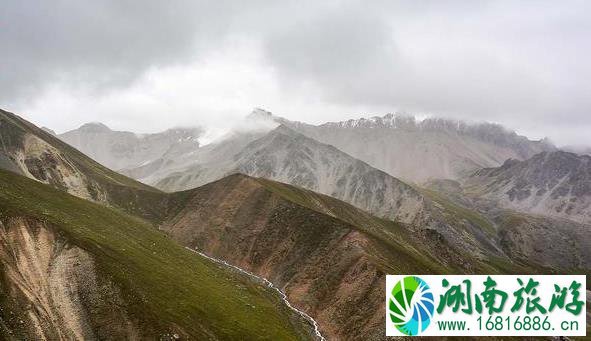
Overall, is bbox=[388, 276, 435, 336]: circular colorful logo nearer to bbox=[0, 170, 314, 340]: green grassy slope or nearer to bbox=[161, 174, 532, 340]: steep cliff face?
bbox=[0, 170, 314, 340]: green grassy slope

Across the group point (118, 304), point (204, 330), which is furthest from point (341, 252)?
point (118, 304)

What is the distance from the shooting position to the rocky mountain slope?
149m

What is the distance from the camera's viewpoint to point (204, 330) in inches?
2574

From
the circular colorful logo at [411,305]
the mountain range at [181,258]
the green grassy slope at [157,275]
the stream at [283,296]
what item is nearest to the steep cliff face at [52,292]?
the mountain range at [181,258]

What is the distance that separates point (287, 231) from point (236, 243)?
13461mm

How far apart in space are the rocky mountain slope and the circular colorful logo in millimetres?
111336

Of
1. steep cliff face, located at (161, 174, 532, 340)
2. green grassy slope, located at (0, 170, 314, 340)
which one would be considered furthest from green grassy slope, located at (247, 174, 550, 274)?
green grassy slope, located at (0, 170, 314, 340)

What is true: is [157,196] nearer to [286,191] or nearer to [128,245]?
[286,191]

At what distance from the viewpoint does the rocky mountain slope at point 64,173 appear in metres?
149

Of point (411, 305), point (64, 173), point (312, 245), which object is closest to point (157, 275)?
point (411, 305)

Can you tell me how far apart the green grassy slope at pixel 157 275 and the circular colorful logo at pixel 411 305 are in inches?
873

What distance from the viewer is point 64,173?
15388 centimetres

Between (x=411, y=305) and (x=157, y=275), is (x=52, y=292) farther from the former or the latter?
(x=411, y=305)

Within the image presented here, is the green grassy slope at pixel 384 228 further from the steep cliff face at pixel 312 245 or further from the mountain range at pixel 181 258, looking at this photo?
the mountain range at pixel 181 258
